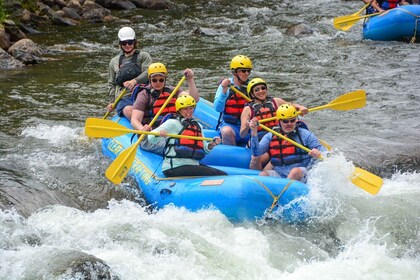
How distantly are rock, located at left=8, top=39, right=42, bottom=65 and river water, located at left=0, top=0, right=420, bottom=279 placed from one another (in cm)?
35

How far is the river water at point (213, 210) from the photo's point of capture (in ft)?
19.0

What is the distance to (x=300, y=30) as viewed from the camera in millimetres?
15664

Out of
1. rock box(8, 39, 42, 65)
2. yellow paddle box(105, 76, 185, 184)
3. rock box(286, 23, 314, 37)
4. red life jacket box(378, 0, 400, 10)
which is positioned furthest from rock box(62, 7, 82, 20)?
yellow paddle box(105, 76, 185, 184)

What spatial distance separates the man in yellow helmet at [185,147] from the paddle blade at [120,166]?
0.35m

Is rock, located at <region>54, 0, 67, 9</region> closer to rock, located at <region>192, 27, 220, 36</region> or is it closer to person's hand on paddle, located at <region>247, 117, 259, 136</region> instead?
rock, located at <region>192, 27, 220, 36</region>

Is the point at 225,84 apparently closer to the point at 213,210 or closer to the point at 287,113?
the point at 287,113

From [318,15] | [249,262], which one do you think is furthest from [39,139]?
[318,15]

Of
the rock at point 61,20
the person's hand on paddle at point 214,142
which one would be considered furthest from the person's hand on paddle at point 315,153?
the rock at point 61,20

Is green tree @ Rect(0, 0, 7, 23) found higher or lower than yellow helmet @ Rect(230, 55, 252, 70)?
lower

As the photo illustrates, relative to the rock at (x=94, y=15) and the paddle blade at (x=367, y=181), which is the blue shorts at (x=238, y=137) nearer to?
the paddle blade at (x=367, y=181)

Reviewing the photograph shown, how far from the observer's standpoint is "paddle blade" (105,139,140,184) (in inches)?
270

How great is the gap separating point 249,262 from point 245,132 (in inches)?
81.2

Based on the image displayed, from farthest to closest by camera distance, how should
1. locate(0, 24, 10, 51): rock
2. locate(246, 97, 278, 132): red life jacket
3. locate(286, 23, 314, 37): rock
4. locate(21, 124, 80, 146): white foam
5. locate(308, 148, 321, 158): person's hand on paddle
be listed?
locate(286, 23, 314, 37): rock
locate(0, 24, 10, 51): rock
locate(21, 124, 80, 146): white foam
locate(246, 97, 278, 132): red life jacket
locate(308, 148, 321, 158): person's hand on paddle

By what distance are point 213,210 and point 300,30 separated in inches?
387
